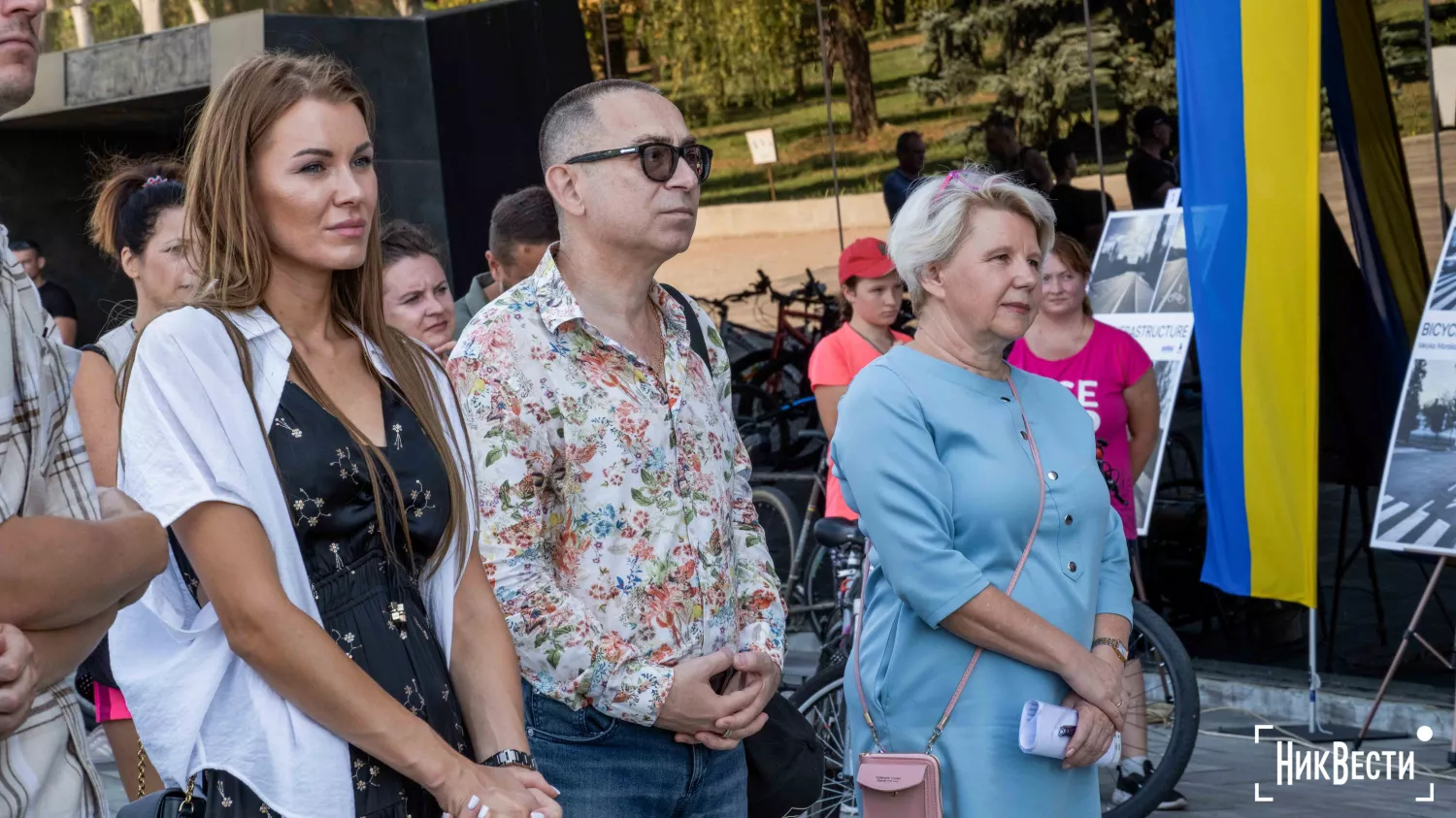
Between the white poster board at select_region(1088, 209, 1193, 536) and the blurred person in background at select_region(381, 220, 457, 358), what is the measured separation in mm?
3313

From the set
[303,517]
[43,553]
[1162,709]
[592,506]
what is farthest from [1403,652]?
[43,553]

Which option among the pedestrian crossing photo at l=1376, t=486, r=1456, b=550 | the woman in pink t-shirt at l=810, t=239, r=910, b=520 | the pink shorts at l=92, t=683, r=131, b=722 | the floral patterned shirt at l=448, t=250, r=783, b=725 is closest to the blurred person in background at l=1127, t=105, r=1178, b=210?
the woman in pink t-shirt at l=810, t=239, r=910, b=520

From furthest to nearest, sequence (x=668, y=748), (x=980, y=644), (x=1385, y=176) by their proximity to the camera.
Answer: (x=1385, y=176) < (x=980, y=644) < (x=668, y=748)

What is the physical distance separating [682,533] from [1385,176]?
510 centimetres

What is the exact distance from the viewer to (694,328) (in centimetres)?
325

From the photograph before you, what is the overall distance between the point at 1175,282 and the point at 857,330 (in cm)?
151

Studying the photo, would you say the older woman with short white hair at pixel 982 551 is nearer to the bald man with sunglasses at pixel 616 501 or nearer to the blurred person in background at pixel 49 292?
the bald man with sunglasses at pixel 616 501

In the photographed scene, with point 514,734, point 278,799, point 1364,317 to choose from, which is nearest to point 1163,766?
point 1364,317

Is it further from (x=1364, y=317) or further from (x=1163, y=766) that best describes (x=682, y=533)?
(x=1364, y=317)

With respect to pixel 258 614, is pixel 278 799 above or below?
below

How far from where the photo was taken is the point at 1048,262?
6297mm

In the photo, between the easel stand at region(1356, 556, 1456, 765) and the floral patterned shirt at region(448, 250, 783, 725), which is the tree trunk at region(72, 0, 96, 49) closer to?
the easel stand at region(1356, 556, 1456, 765)

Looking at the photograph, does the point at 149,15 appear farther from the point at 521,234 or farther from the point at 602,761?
the point at 602,761

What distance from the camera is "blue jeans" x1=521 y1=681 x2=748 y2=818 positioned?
2.87m
